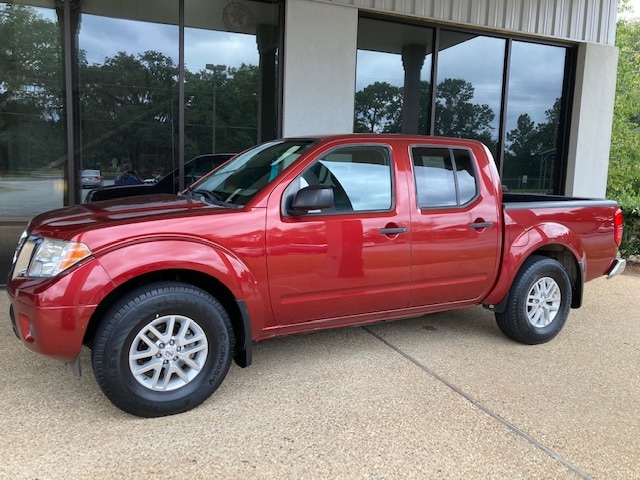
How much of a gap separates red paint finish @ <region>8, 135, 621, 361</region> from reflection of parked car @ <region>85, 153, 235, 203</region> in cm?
380

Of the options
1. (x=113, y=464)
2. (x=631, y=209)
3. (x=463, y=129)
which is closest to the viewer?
(x=113, y=464)

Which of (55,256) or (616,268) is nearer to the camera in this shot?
(55,256)

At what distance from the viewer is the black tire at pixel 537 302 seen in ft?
15.1

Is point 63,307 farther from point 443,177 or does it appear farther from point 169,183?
point 169,183

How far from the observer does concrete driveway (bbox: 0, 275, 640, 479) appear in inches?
109

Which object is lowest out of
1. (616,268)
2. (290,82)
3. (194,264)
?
(616,268)

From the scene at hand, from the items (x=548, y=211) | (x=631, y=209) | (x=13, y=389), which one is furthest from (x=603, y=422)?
(x=631, y=209)

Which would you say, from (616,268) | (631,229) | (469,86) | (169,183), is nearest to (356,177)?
(616,268)

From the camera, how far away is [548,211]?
15.4 feet

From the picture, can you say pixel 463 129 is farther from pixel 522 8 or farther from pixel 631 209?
pixel 631 209

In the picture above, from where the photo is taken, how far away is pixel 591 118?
9953 mm

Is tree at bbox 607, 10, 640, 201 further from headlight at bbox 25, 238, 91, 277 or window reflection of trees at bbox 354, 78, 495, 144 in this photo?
headlight at bbox 25, 238, 91, 277

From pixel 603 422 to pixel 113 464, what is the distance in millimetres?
2966

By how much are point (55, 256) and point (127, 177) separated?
6.38 meters
